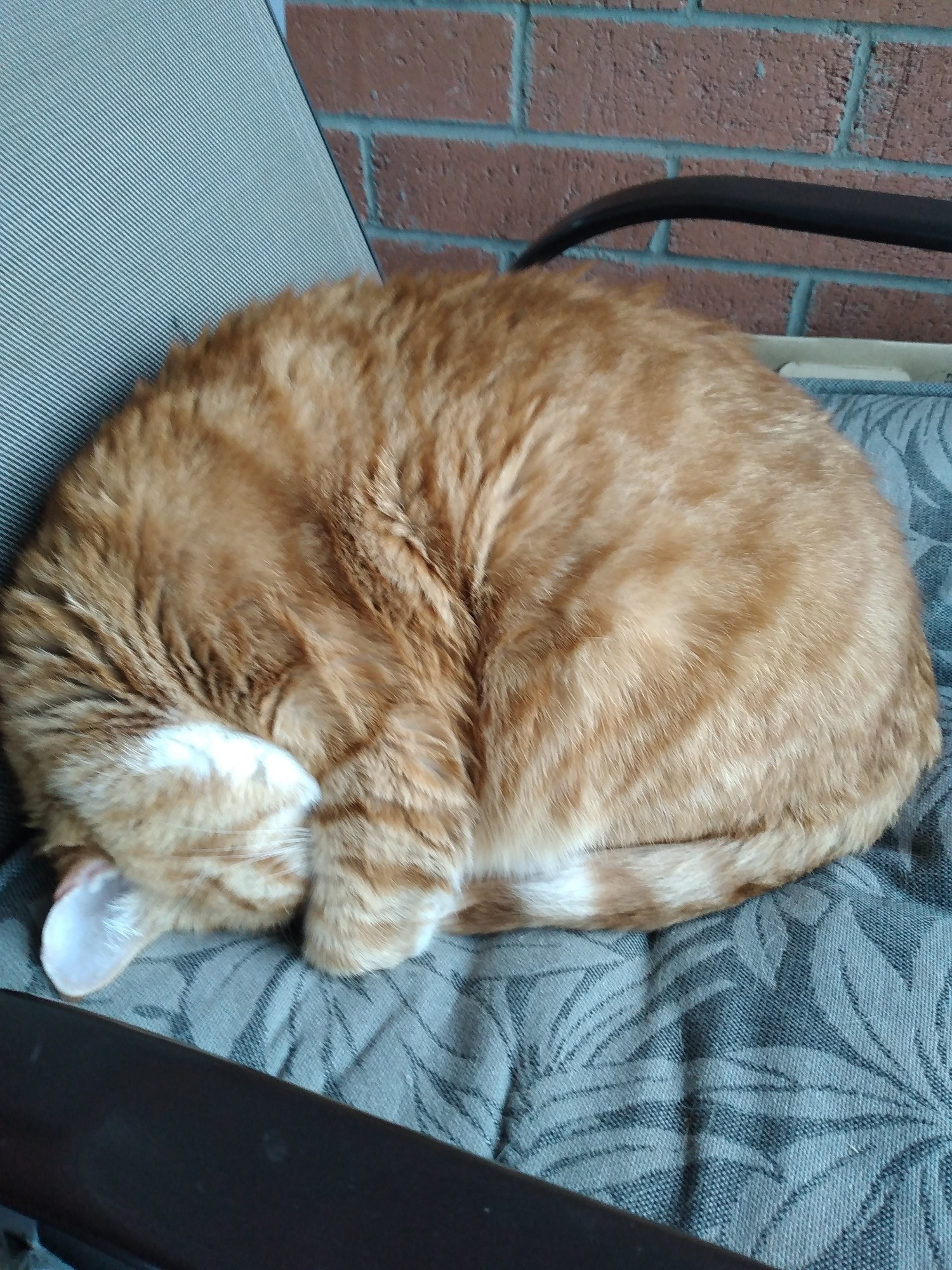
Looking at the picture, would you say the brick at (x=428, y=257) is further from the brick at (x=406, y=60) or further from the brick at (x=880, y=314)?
the brick at (x=880, y=314)

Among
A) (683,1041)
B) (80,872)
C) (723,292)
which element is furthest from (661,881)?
(723,292)

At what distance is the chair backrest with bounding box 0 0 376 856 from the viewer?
86 centimetres

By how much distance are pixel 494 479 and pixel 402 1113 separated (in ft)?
1.87

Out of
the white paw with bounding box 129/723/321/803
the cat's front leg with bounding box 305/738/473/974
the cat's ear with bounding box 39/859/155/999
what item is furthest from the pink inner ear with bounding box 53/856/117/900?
the cat's front leg with bounding box 305/738/473/974

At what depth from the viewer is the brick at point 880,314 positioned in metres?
1.72

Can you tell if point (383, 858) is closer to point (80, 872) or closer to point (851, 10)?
point (80, 872)

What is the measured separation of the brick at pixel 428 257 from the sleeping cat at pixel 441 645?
1.00 m

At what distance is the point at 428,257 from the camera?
1.86 metres

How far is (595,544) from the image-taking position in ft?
2.85

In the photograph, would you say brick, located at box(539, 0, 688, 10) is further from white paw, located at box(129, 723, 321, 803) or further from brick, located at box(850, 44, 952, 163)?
white paw, located at box(129, 723, 321, 803)

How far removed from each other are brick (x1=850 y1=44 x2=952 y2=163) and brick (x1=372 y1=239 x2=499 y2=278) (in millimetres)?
711

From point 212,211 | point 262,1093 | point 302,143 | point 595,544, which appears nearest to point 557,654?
point 595,544

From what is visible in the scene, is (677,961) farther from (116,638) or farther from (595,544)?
(116,638)

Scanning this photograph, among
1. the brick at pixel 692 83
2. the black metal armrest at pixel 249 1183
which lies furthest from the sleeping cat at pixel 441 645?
the brick at pixel 692 83
